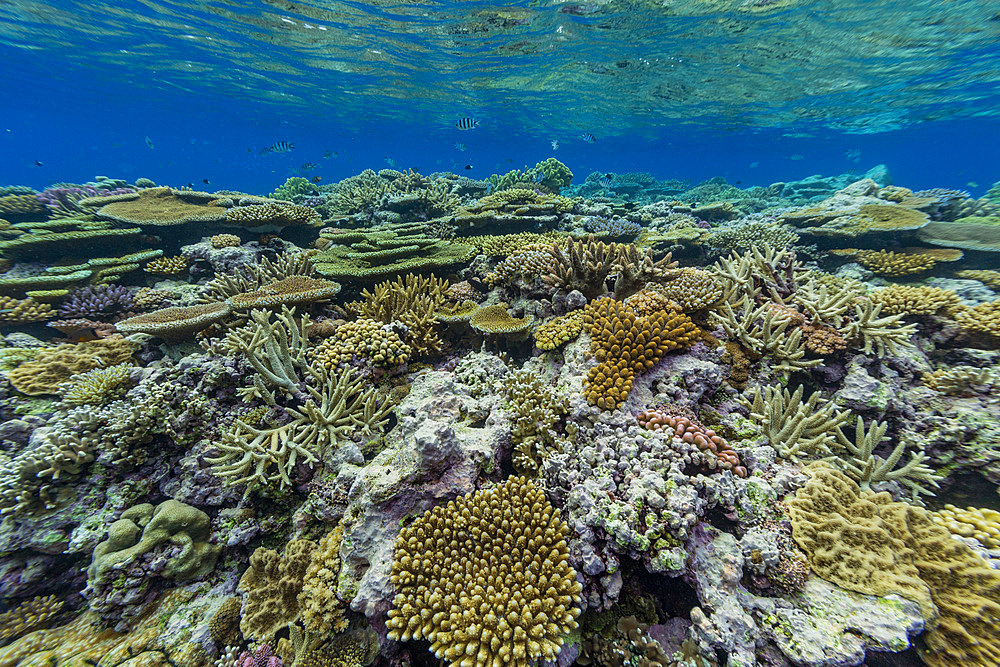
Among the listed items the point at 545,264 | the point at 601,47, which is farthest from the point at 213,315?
the point at 601,47

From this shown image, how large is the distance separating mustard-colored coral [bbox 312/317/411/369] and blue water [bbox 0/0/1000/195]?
1130 centimetres

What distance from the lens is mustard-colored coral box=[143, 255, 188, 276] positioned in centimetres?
780

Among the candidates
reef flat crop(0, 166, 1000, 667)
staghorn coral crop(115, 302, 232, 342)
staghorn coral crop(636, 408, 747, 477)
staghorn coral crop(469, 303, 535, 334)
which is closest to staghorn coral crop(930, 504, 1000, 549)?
reef flat crop(0, 166, 1000, 667)

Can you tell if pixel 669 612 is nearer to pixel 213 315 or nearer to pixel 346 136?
pixel 213 315

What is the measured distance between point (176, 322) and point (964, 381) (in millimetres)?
10514

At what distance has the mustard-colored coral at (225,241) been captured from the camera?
8109 mm

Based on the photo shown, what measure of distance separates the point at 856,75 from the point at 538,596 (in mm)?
40091

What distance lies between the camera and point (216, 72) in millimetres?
28859

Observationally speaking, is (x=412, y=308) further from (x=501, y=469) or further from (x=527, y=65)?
(x=527, y=65)

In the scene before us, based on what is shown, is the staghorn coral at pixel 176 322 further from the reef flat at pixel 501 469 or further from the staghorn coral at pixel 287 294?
the staghorn coral at pixel 287 294

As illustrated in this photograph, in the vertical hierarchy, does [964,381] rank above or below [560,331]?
below

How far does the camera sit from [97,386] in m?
4.73

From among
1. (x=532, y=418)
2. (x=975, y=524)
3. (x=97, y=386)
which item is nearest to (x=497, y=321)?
(x=532, y=418)

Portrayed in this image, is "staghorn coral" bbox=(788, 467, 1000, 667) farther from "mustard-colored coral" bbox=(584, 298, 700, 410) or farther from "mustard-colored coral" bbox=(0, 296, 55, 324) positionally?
"mustard-colored coral" bbox=(0, 296, 55, 324)
